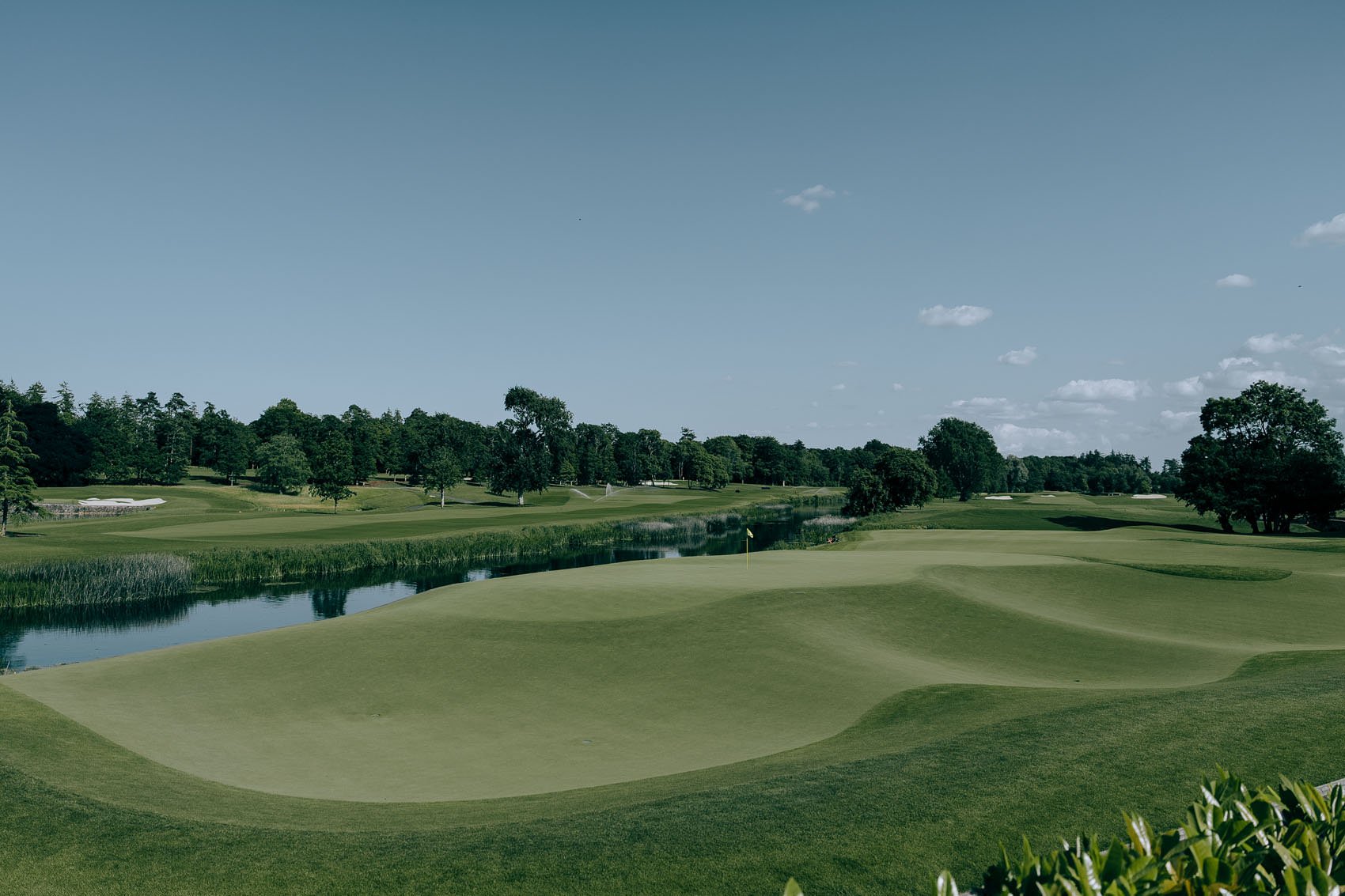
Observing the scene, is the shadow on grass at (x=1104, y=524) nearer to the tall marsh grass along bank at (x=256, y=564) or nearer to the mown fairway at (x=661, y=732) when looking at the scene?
the mown fairway at (x=661, y=732)

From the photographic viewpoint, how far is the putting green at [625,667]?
12.3m

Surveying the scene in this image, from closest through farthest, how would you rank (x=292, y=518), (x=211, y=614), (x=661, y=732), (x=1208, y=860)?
(x=1208, y=860)
(x=661, y=732)
(x=211, y=614)
(x=292, y=518)

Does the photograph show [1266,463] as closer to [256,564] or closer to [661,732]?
[661,732]

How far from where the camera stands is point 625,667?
17031 mm

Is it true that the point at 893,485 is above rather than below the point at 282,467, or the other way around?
below

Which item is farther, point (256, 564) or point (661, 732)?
point (256, 564)

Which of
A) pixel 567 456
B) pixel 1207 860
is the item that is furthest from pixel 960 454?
pixel 1207 860

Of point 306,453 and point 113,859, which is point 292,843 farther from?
point 306,453

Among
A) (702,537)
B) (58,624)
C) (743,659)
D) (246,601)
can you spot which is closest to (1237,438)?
(702,537)

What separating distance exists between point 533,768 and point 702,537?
199 ft

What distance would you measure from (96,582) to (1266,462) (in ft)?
243

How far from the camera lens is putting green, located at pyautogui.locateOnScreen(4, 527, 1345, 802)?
12317 mm

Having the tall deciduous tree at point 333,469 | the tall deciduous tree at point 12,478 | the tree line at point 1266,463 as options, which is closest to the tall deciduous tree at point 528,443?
the tall deciduous tree at point 333,469

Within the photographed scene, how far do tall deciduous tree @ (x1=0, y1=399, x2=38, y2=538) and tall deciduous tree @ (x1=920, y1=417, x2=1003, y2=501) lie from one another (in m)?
115
